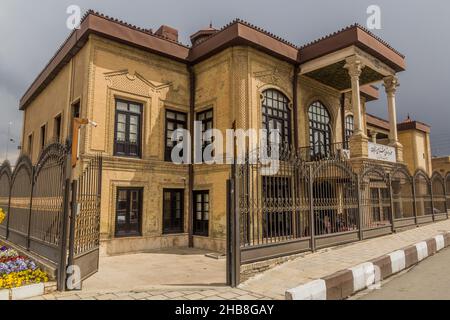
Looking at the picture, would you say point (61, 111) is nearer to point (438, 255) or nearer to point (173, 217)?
point (173, 217)

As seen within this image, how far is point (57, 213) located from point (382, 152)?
41.7 ft

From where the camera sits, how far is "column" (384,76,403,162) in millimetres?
15013

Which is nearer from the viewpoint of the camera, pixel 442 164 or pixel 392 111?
pixel 392 111

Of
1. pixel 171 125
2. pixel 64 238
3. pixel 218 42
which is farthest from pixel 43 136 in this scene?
pixel 64 238

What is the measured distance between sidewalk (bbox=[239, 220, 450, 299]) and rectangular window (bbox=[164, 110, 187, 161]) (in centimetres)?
745

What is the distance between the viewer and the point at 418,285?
18.2 feet

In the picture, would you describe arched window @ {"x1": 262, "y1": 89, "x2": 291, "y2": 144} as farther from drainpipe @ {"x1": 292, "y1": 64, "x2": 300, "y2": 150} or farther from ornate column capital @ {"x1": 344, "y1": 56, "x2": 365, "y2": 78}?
ornate column capital @ {"x1": 344, "y1": 56, "x2": 365, "y2": 78}

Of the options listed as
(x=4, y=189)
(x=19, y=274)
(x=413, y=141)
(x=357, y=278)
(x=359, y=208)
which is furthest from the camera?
(x=413, y=141)

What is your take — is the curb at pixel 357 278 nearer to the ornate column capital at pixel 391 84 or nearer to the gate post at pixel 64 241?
the gate post at pixel 64 241

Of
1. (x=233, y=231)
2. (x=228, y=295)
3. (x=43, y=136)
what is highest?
(x=43, y=136)

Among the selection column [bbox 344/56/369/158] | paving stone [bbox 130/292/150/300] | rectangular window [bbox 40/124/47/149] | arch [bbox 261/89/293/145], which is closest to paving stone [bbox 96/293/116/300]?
paving stone [bbox 130/292/150/300]

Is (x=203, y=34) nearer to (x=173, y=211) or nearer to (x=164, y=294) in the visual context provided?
(x=173, y=211)

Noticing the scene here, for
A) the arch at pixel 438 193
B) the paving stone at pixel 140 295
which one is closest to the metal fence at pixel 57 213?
the paving stone at pixel 140 295
